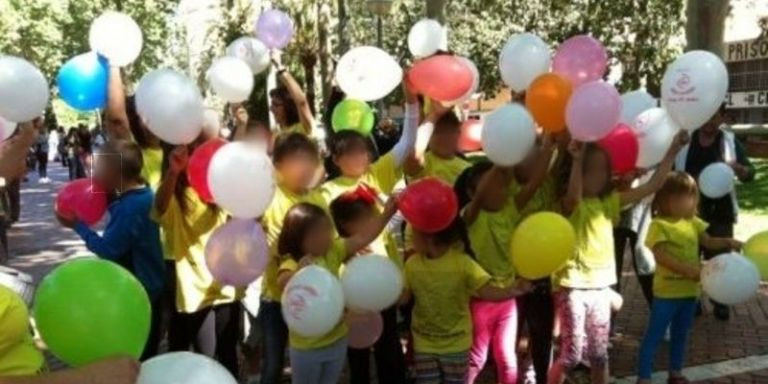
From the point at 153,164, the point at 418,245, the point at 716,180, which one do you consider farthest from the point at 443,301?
the point at 716,180

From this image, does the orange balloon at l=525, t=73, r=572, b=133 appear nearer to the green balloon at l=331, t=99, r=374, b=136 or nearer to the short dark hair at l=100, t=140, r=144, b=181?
the green balloon at l=331, t=99, r=374, b=136

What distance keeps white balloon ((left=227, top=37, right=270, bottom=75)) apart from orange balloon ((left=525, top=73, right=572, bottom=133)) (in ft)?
7.07

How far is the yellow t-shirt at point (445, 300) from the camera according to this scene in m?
3.93

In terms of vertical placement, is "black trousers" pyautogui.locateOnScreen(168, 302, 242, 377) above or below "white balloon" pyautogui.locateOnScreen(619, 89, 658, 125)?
below

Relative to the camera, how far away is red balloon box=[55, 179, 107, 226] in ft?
14.1

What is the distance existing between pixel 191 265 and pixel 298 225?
82 centimetres

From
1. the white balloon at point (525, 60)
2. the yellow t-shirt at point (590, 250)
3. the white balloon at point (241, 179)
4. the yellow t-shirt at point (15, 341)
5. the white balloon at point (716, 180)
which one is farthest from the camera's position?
the white balloon at point (716, 180)

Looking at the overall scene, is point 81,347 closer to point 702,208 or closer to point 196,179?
point 196,179

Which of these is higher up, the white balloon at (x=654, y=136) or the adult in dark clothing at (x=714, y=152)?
the white balloon at (x=654, y=136)

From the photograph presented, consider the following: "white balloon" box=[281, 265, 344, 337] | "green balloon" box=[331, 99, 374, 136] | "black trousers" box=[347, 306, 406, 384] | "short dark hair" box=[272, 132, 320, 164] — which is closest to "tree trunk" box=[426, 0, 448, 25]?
"green balloon" box=[331, 99, 374, 136]

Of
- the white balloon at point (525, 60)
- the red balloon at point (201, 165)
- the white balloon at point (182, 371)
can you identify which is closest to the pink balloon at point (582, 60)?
the white balloon at point (525, 60)

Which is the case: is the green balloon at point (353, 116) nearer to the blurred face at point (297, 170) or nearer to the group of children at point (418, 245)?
the group of children at point (418, 245)

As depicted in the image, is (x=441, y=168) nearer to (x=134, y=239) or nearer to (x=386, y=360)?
(x=386, y=360)

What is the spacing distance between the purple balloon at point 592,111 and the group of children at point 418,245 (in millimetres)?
180
